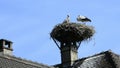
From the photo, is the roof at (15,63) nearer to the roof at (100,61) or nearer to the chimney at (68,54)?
the chimney at (68,54)

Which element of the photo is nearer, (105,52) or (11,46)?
(11,46)

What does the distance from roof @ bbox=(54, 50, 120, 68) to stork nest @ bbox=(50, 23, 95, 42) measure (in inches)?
71.4

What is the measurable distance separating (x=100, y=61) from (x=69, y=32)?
2654mm

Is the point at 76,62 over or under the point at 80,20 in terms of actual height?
under

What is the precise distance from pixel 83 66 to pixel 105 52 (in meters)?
1.57

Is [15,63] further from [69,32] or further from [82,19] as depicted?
[82,19]

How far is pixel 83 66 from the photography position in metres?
26.4

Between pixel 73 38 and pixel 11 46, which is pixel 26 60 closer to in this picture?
pixel 11 46

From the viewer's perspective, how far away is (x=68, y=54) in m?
26.8

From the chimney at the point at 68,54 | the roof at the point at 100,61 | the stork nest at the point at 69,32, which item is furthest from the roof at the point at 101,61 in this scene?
the stork nest at the point at 69,32

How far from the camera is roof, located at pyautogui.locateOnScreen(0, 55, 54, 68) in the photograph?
21609 millimetres

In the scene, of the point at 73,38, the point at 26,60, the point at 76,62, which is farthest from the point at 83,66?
the point at 26,60

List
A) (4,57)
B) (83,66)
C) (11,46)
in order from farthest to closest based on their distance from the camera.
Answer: (83,66), (11,46), (4,57)

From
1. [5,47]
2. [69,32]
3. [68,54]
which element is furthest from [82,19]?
[5,47]
